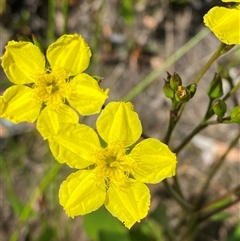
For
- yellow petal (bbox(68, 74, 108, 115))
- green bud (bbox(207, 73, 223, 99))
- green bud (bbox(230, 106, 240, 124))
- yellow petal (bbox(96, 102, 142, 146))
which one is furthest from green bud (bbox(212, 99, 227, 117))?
yellow petal (bbox(68, 74, 108, 115))

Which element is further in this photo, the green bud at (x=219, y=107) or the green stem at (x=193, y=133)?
the green stem at (x=193, y=133)

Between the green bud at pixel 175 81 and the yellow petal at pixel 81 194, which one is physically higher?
the green bud at pixel 175 81

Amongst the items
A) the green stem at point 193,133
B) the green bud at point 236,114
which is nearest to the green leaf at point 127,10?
the green stem at point 193,133

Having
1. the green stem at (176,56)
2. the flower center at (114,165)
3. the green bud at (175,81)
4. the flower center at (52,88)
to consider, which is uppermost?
the green bud at (175,81)

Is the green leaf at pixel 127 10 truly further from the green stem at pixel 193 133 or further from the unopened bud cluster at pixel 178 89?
the unopened bud cluster at pixel 178 89

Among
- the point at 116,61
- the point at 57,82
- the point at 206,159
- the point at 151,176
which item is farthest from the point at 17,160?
the point at 151,176

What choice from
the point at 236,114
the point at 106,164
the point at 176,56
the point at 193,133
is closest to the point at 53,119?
the point at 106,164
